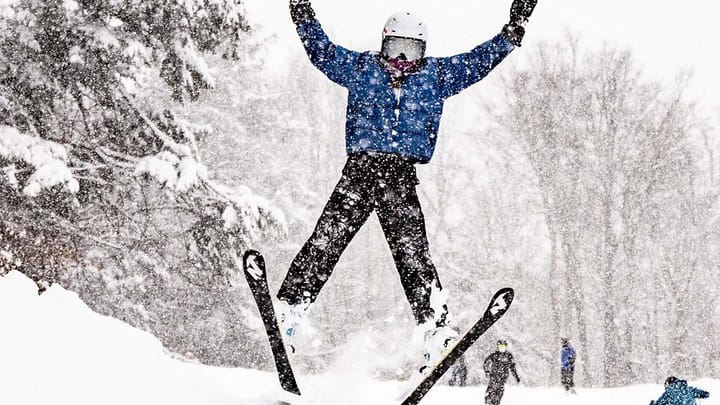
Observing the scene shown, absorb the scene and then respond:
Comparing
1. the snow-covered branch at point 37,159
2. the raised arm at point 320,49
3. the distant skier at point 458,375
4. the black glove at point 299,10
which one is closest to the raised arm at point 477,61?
the raised arm at point 320,49

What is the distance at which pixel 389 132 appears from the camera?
A: 388 centimetres

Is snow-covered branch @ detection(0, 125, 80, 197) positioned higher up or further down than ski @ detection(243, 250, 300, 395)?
higher up

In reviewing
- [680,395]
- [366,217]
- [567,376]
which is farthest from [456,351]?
[567,376]

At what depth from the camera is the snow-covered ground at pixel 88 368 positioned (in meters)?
3.03

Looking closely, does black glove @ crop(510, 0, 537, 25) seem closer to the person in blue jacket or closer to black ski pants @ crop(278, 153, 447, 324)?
the person in blue jacket

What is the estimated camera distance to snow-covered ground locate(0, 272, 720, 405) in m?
3.03

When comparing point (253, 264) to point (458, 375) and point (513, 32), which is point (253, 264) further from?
point (458, 375)

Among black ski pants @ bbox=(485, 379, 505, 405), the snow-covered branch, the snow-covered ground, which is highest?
the snow-covered branch

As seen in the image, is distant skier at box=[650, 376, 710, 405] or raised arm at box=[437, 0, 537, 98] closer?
raised arm at box=[437, 0, 537, 98]

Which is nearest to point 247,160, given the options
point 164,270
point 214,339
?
point 214,339

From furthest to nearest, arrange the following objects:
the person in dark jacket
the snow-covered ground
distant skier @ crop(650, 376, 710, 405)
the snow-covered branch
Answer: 1. the person in dark jacket
2. the snow-covered branch
3. distant skier @ crop(650, 376, 710, 405)
4. the snow-covered ground

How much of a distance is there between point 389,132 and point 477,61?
63cm

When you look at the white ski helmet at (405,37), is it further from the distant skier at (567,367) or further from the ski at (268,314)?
the distant skier at (567,367)

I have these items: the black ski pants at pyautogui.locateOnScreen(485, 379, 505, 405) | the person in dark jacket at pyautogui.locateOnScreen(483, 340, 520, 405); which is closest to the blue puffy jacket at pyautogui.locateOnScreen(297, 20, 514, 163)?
the person in dark jacket at pyautogui.locateOnScreen(483, 340, 520, 405)
